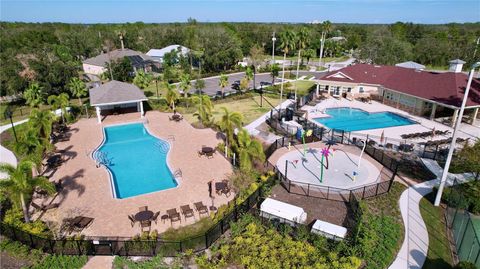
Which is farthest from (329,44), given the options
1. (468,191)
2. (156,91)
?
(468,191)

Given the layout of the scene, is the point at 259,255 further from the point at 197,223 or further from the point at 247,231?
the point at 197,223

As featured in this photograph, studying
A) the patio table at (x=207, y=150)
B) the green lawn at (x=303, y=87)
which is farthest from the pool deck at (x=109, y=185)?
the green lawn at (x=303, y=87)

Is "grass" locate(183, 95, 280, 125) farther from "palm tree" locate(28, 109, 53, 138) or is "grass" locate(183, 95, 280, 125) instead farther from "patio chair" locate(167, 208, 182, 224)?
"patio chair" locate(167, 208, 182, 224)

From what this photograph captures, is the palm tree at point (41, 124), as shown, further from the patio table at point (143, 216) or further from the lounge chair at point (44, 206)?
the patio table at point (143, 216)

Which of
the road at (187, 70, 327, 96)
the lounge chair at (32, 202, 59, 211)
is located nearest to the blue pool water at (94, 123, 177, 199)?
the lounge chair at (32, 202, 59, 211)

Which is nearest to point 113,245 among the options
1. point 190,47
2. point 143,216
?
point 143,216

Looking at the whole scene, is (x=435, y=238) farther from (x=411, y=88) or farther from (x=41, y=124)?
(x=41, y=124)
